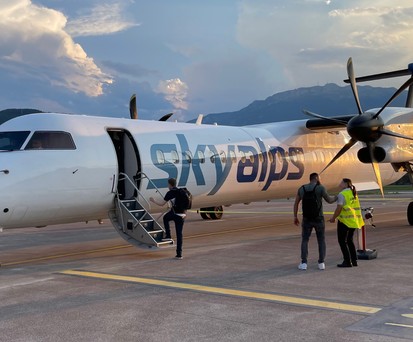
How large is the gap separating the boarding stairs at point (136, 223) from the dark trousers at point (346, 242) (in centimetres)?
368

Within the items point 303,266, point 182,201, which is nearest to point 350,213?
point 303,266

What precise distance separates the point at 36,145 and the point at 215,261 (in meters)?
4.32

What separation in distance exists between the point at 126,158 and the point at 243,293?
5.74 m

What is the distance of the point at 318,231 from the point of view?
30.2ft

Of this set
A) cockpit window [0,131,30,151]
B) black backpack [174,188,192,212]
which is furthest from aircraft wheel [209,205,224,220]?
cockpit window [0,131,30,151]

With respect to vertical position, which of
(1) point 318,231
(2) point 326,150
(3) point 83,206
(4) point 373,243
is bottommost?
(4) point 373,243

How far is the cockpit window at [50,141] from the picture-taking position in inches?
387

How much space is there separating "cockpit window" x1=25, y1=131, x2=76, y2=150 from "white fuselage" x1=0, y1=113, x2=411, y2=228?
0.09 m

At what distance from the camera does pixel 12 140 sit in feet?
32.3

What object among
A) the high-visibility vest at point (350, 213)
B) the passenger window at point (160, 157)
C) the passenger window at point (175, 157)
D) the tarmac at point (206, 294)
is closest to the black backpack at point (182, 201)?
the tarmac at point (206, 294)

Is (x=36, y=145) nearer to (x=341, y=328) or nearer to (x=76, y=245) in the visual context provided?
(x=76, y=245)

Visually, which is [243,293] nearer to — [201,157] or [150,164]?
[150,164]

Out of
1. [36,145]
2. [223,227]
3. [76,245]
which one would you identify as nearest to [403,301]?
[36,145]

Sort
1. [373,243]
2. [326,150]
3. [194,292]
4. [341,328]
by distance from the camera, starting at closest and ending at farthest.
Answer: [341,328]
[194,292]
[373,243]
[326,150]
